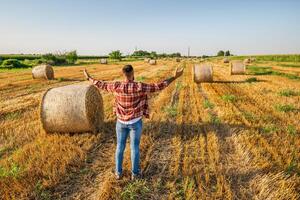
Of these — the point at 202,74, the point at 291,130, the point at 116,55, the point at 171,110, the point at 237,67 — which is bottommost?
the point at 291,130

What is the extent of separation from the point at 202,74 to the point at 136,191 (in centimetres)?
1499

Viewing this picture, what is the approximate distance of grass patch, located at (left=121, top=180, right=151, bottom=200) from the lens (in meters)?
4.96

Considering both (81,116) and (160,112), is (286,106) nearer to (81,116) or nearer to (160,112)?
(160,112)

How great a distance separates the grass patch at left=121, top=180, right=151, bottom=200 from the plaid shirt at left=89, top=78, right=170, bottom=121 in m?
1.24

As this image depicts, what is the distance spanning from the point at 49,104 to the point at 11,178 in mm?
2939

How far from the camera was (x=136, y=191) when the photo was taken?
202 inches

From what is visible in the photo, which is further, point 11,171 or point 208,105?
point 208,105

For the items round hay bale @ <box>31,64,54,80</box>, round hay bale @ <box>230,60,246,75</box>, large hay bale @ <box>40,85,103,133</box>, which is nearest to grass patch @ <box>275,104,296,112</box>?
large hay bale @ <box>40,85,103,133</box>

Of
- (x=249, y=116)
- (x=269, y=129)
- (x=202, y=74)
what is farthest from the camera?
(x=202, y=74)

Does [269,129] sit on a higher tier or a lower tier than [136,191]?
higher

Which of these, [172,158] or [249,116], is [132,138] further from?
[249,116]

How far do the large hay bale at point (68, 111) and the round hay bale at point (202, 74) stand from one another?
12.0 meters

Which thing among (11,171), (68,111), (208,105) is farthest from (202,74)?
(11,171)

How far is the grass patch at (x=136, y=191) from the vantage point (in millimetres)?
4961
